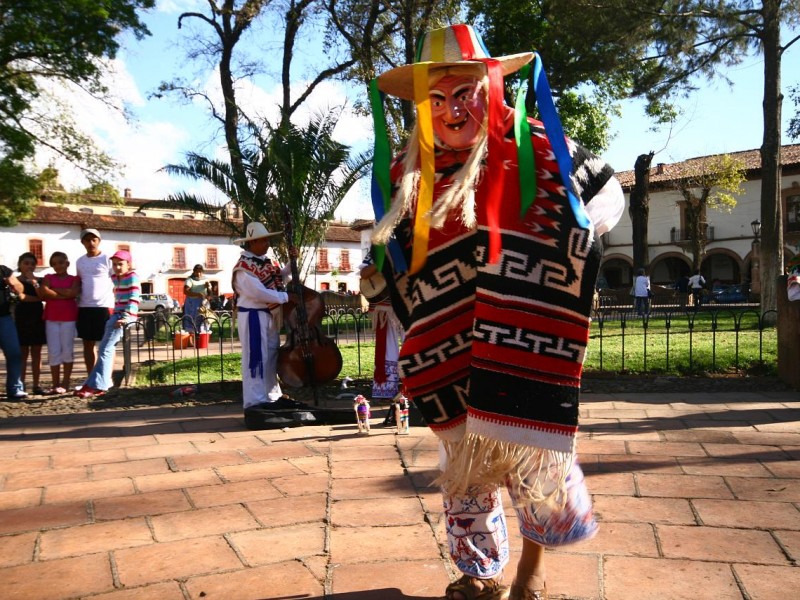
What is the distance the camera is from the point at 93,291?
7.43 meters

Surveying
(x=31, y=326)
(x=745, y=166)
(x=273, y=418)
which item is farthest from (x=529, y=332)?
(x=745, y=166)

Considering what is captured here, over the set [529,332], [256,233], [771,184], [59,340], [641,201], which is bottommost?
[59,340]

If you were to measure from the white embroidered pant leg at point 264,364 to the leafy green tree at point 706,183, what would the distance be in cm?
3239

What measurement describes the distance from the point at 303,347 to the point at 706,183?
1308 inches

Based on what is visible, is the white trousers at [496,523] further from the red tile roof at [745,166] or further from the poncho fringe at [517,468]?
the red tile roof at [745,166]

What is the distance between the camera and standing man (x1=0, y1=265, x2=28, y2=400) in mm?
6941

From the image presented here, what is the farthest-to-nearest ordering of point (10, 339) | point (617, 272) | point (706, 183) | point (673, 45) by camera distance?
point (617, 272), point (706, 183), point (673, 45), point (10, 339)

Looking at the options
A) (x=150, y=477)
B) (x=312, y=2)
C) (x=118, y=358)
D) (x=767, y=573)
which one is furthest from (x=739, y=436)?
(x=312, y=2)

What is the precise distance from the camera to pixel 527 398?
188 centimetres

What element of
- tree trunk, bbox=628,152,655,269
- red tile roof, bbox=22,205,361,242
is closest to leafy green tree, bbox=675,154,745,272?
tree trunk, bbox=628,152,655,269

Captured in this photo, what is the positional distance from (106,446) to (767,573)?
405 cm

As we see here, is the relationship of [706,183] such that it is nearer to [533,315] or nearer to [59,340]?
[59,340]

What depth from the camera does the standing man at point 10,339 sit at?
6.94 m

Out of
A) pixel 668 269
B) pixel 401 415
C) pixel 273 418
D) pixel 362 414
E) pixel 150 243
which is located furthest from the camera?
pixel 150 243
